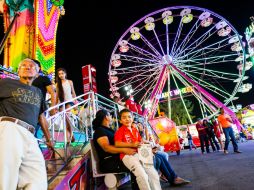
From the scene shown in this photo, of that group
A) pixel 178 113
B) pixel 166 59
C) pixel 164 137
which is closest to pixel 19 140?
pixel 164 137

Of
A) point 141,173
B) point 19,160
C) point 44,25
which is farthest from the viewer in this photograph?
point 44,25

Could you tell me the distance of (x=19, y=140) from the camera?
5.89 feet

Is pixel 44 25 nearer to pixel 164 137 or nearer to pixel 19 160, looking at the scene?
pixel 164 137

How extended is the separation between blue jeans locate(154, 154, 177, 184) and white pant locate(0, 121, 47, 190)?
8.17ft

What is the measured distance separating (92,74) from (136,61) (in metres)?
8.39

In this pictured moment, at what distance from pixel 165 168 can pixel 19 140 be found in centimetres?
281

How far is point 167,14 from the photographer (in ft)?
48.5

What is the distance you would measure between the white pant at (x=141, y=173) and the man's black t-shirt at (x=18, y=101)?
1470 mm

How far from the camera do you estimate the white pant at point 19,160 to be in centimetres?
168

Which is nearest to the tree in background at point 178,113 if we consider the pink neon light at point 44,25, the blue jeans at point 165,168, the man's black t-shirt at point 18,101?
the pink neon light at point 44,25

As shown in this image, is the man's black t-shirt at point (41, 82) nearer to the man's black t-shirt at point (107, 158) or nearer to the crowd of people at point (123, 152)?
the crowd of people at point (123, 152)

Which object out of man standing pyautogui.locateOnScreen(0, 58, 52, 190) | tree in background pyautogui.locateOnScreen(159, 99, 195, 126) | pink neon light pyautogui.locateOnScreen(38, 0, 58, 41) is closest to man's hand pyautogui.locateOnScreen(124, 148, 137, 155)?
man standing pyautogui.locateOnScreen(0, 58, 52, 190)

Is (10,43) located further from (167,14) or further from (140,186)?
(167,14)

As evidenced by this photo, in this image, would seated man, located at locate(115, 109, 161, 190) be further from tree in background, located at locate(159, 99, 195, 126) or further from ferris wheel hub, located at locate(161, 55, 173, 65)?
tree in background, located at locate(159, 99, 195, 126)
